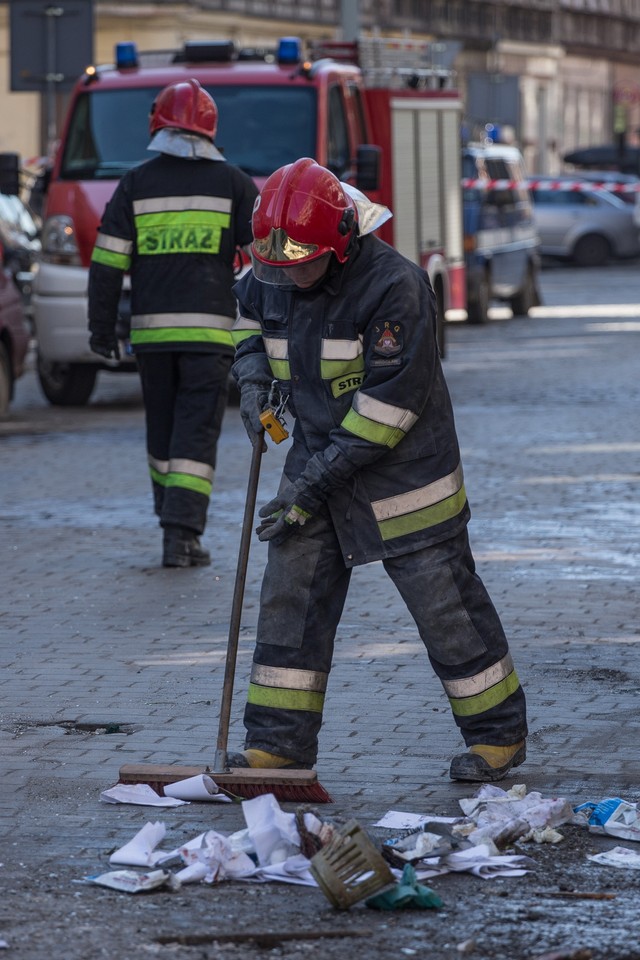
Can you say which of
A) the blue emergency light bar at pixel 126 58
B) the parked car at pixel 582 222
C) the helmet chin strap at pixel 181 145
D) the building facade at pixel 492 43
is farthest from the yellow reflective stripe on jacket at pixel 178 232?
the parked car at pixel 582 222

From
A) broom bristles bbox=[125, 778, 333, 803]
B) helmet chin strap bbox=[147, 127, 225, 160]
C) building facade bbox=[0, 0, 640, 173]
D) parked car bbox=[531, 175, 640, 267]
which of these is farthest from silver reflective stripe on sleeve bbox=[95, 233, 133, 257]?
parked car bbox=[531, 175, 640, 267]

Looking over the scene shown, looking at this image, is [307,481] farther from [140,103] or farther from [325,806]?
[140,103]

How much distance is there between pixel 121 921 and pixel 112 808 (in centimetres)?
91

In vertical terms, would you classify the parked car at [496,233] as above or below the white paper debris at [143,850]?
above

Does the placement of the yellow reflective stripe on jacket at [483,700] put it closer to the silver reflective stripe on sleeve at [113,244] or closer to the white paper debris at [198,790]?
the white paper debris at [198,790]

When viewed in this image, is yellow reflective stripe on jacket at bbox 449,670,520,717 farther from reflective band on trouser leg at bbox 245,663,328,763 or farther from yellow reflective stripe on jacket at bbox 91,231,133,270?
yellow reflective stripe on jacket at bbox 91,231,133,270

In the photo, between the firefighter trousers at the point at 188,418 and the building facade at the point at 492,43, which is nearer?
the firefighter trousers at the point at 188,418

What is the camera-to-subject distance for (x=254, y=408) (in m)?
5.48

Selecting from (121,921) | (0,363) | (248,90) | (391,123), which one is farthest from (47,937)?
(391,123)

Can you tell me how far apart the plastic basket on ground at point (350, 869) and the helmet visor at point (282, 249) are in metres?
1.44

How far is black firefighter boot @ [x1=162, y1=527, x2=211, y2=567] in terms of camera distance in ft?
29.3

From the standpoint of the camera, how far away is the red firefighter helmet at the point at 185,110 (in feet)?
28.9

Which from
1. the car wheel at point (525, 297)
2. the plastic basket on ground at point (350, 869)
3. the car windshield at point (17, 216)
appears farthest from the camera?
the car wheel at point (525, 297)

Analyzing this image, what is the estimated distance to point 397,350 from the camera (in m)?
5.18
